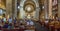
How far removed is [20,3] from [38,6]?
5435 millimetres

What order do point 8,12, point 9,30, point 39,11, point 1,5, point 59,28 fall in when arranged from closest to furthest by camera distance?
point 9,30 → point 59,28 → point 8,12 → point 1,5 → point 39,11

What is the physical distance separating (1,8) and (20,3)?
21214 millimetres

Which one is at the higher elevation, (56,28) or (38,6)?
(38,6)

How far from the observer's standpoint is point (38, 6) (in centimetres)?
4841

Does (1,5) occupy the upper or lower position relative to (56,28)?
upper

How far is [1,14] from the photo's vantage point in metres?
27.8

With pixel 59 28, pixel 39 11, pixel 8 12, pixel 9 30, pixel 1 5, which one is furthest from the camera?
pixel 39 11

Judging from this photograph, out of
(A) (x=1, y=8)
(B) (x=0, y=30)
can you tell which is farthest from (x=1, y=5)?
(B) (x=0, y=30)

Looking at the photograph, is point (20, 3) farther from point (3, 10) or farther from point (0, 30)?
point (0, 30)

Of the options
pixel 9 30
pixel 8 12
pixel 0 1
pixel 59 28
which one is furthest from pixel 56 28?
pixel 0 1

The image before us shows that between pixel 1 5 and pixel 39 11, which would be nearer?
pixel 1 5

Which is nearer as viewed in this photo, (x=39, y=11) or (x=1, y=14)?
(x=1, y=14)

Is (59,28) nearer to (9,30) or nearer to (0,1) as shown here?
(9,30)

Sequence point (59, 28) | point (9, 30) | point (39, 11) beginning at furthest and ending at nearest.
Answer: point (39, 11) < point (59, 28) < point (9, 30)
